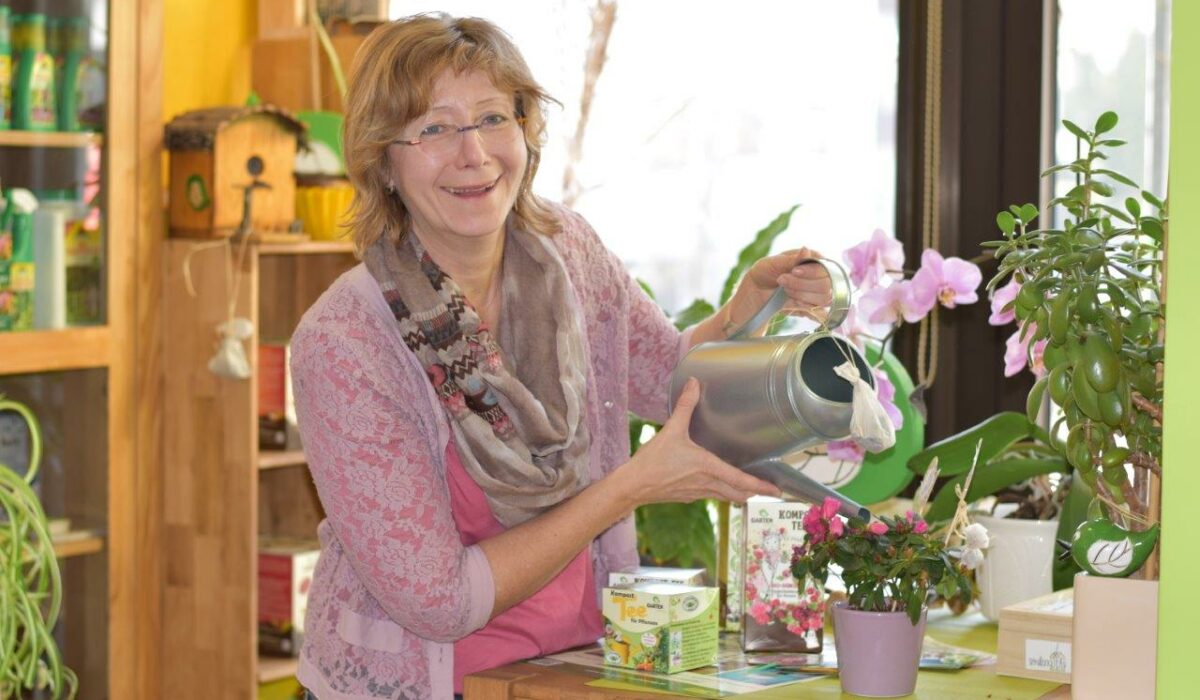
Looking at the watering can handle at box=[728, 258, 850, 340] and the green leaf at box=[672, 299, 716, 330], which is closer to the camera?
the watering can handle at box=[728, 258, 850, 340]

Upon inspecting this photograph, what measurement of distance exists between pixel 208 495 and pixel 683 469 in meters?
1.70

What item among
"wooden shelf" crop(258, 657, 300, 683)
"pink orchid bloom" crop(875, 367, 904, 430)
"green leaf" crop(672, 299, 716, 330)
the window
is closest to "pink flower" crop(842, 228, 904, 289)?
"pink orchid bloom" crop(875, 367, 904, 430)

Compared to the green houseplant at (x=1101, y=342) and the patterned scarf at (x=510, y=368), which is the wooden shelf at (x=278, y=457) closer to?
the patterned scarf at (x=510, y=368)

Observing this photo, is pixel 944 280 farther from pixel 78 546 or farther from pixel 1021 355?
pixel 78 546

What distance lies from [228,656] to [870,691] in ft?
6.01

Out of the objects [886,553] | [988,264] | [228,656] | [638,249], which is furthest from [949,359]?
[228,656]

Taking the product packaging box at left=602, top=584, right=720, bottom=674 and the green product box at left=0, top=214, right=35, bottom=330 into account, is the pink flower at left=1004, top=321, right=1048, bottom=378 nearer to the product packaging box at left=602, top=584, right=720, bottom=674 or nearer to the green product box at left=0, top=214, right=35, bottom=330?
the product packaging box at left=602, top=584, right=720, bottom=674

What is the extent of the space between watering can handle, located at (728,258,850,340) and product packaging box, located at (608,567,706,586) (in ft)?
0.86

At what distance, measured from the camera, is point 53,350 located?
2.79 meters

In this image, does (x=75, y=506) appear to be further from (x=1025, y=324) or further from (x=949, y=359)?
(x=1025, y=324)

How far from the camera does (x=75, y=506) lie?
289 cm

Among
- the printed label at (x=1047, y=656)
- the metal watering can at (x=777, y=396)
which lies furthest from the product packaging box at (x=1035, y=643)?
the metal watering can at (x=777, y=396)

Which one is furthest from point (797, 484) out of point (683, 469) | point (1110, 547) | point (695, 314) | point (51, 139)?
point (51, 139)

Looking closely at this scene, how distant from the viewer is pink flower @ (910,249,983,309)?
1903mm
